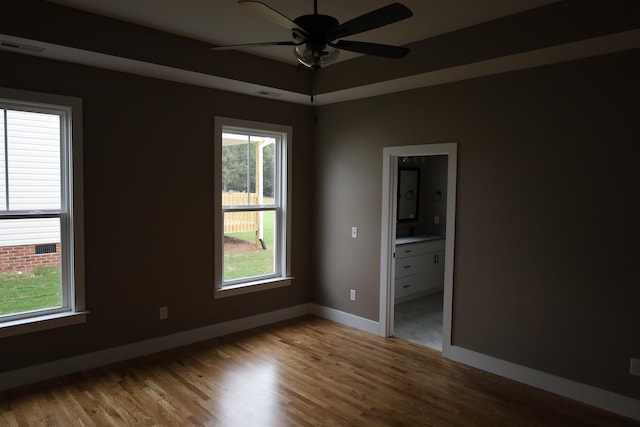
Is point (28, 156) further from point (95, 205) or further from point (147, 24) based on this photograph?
point (147, 24)

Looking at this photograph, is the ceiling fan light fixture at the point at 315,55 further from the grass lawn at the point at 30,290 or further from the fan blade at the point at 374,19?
the grass lawn at the point at 30,290

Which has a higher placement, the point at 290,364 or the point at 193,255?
the point at 193,255

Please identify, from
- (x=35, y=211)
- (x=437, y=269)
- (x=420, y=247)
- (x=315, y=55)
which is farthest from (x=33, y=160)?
(x=437, y=269)

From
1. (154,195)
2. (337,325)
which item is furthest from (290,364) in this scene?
(154,195)

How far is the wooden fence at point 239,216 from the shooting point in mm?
4546

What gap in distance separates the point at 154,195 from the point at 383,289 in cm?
249

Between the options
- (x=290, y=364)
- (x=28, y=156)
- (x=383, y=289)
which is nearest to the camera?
(x=28, y=156)

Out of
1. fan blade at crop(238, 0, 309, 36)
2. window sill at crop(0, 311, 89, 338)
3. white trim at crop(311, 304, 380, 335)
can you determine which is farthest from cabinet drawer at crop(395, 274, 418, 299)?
fan blade at crop(238, 0, 309, 36)

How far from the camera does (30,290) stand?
3.39 metres

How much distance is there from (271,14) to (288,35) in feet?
5.58

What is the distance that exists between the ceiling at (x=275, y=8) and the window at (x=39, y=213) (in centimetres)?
90

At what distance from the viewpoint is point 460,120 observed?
12.7 ft

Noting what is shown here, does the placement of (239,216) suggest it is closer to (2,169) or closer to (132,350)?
(132,350)

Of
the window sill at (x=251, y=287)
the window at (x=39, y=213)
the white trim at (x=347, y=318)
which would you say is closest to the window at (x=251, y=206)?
the window sill at (x=251, y=287)
